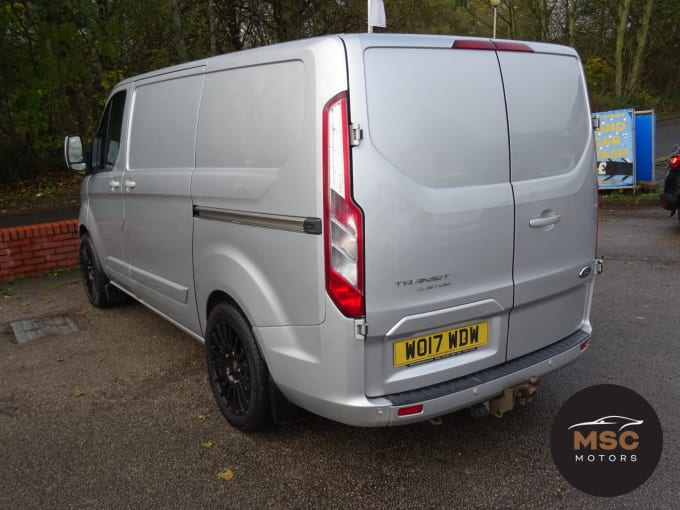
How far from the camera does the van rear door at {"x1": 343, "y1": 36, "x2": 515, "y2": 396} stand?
2.56 meters

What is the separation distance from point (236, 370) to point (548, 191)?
75.3 inches

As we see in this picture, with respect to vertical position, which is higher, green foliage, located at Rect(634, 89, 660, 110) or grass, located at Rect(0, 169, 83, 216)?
green foliage, located at Rect(634, 89, 660, 110)

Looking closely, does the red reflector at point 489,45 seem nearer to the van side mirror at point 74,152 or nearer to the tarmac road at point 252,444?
the tarmac road at point 252,444

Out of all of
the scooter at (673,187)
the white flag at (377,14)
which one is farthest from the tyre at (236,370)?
the scooter at (673,187)

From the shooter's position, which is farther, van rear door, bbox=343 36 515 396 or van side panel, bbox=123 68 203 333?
van side panel, bbox=123 68 203 333

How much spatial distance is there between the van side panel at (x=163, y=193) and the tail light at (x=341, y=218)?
133 centimetres

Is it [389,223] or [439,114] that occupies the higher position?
[439,114]

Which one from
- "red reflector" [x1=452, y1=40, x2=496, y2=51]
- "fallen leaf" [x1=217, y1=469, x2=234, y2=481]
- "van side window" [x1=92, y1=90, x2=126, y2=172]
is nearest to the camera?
"red reflector" [x1=452, y1=40, x2=496, y2=51]

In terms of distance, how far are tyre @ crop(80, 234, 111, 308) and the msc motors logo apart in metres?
4.31

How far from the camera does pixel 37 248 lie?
7.38 m

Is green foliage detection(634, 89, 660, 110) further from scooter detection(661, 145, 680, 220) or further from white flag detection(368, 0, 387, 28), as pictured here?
white flag detection(368, 0, 387, 28)

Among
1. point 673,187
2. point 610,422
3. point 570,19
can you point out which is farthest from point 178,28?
point 570,19

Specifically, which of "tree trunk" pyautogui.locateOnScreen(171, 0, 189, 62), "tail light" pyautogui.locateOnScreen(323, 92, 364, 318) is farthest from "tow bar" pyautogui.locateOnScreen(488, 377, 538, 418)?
"tree trunk" pyautogui.locateOnScreen(171, 0, 189, 62)

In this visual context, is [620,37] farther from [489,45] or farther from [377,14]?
[489,45]
